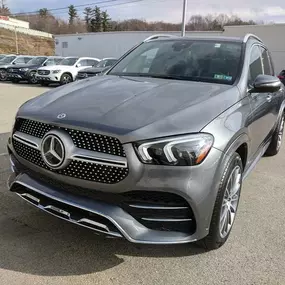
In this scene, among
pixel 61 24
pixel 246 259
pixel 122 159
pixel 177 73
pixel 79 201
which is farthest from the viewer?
pixel 61 24

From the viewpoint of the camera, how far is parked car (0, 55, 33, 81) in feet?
71.0

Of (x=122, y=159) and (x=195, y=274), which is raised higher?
(x=122, y=159)

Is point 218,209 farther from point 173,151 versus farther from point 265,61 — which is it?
point 265,61

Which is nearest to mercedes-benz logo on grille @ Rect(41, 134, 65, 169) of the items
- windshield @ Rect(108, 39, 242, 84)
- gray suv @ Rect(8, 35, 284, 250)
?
gray suv @ Rect(8, 35, 284, 250)

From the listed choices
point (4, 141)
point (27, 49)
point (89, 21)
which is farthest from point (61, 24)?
point (4, 141)

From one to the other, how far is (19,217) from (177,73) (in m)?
2.16

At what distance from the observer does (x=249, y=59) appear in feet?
12.9

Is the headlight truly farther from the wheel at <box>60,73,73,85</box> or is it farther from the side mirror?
the wheel at <box>60,73,73,85</box>

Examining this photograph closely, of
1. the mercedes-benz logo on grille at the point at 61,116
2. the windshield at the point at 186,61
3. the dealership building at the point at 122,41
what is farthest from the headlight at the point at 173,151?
the dealership building at the point at 122,41

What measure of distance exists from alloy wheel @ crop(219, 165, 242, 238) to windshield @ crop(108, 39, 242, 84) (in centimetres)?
96

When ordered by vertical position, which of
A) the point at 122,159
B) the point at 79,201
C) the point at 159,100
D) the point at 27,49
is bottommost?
the point at 27,49

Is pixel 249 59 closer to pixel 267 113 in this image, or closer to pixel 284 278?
pixel 267 113

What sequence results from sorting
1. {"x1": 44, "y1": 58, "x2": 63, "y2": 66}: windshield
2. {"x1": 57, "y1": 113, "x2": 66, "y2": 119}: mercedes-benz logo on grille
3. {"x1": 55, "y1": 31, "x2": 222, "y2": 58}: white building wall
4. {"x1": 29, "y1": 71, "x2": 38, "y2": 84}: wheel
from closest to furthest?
{"x1": 57, "y1": 113, "x2": 66, "y2": 119}: mercedes-benz logo on grille → {"x1": 29, "y1": 71, "x2": 38, "y2": 84}: wheel → {"x1": 44, "y1": 58, "x2": 63, "y2": 66}: windshield → {"x1": 55, "y1": 31, "x2": 222, "y2": 58}: white building wall

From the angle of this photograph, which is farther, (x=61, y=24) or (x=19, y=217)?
(x=61, y=24)
